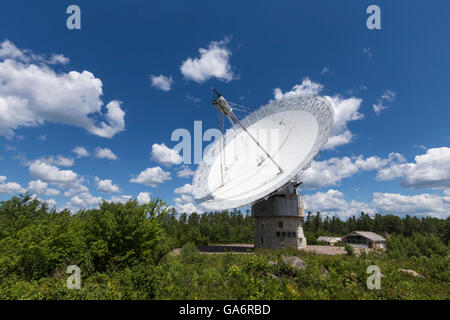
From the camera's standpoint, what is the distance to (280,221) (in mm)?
33531

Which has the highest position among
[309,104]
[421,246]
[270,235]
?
[309,104]

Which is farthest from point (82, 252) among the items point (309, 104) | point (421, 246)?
point (421, 246)

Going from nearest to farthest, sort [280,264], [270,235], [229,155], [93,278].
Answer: [93,278], [280,264], [270,235], [229,155]

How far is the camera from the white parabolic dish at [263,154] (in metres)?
26.2

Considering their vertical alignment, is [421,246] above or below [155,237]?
below

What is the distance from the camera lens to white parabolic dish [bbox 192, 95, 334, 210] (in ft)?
86.1

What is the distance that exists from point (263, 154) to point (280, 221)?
1127cm

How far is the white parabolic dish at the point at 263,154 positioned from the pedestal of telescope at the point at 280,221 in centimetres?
578

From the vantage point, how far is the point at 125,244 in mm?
17938

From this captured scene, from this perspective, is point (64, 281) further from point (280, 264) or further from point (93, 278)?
point (280, 264)

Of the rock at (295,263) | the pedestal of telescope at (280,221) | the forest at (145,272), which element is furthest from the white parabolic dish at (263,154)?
the forest at (145,272)

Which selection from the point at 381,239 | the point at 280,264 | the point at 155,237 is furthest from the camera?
the point at 381,239
